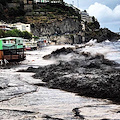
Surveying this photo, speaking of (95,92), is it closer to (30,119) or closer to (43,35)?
(30,119)

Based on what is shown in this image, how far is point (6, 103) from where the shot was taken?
8.79m

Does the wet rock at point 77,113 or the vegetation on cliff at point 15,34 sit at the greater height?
the vegetation on cliff at point 15,34

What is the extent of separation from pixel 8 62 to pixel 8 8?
104 metres

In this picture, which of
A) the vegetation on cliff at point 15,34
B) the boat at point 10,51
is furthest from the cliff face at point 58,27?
the boat at point 10,51

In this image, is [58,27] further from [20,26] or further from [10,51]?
[10,51]

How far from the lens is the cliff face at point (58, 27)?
372 ft

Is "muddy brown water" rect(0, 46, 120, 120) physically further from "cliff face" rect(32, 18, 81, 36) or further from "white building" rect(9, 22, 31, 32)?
"cliff face" rect(32, 18, 81, 36)

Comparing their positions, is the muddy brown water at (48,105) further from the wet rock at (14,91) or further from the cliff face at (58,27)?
the cliff face at (58,27)

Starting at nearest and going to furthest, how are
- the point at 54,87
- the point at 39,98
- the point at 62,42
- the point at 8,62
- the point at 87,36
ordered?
1. the point at 39,98
2. the point at 54,87
3. the point at 8,62
4. the point at 62,42
5. the point at 87,36

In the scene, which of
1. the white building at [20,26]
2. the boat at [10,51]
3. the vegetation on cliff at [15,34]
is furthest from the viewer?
the white building at [20,26]

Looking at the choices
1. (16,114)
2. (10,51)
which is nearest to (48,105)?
(16,114)

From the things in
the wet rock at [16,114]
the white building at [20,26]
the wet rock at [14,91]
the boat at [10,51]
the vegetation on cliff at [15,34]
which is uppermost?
the white building at [20,26]

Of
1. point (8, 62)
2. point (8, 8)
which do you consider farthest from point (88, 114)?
point (8, 8)

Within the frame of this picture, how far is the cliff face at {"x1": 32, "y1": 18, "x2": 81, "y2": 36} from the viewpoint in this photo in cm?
11350
